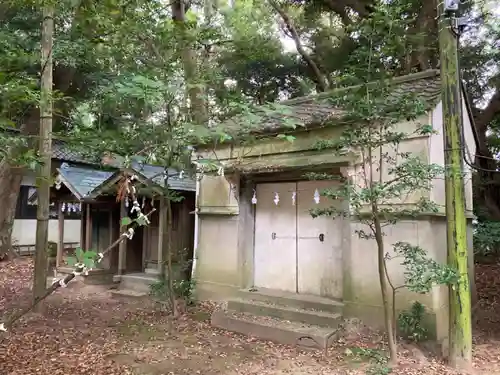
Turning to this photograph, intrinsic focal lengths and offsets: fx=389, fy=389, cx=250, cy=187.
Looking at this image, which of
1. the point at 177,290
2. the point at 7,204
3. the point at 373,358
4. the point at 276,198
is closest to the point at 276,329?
the point at 373,358

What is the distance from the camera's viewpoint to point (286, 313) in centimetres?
703

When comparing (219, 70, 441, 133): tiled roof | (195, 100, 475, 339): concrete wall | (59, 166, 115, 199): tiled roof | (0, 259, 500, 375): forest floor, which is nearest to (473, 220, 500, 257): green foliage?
(195, 100, 475, 339): concrete wall

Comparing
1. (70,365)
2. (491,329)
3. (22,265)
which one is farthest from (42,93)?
(22,265)

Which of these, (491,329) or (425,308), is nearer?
(425,308)

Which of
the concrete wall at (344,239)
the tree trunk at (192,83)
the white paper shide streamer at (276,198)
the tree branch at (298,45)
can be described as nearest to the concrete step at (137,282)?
the concrete wall at (344,239)

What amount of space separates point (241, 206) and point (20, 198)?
12.8m

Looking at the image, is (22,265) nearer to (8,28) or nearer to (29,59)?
(8,28)

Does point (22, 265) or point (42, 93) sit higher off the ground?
point (42, 93)

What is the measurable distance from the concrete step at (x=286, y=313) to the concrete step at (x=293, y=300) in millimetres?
108

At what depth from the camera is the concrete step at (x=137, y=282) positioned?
10039 millimetres

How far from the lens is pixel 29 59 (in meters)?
5.94

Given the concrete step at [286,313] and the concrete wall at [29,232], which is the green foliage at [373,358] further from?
the concrete wall at [29,232]

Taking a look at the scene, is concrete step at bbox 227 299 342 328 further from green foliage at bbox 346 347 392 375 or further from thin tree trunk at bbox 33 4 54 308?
thin tree trunk at bbox 33 4 54 308

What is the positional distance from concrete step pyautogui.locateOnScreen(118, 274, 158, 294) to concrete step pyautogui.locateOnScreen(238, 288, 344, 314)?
10.4 ft
